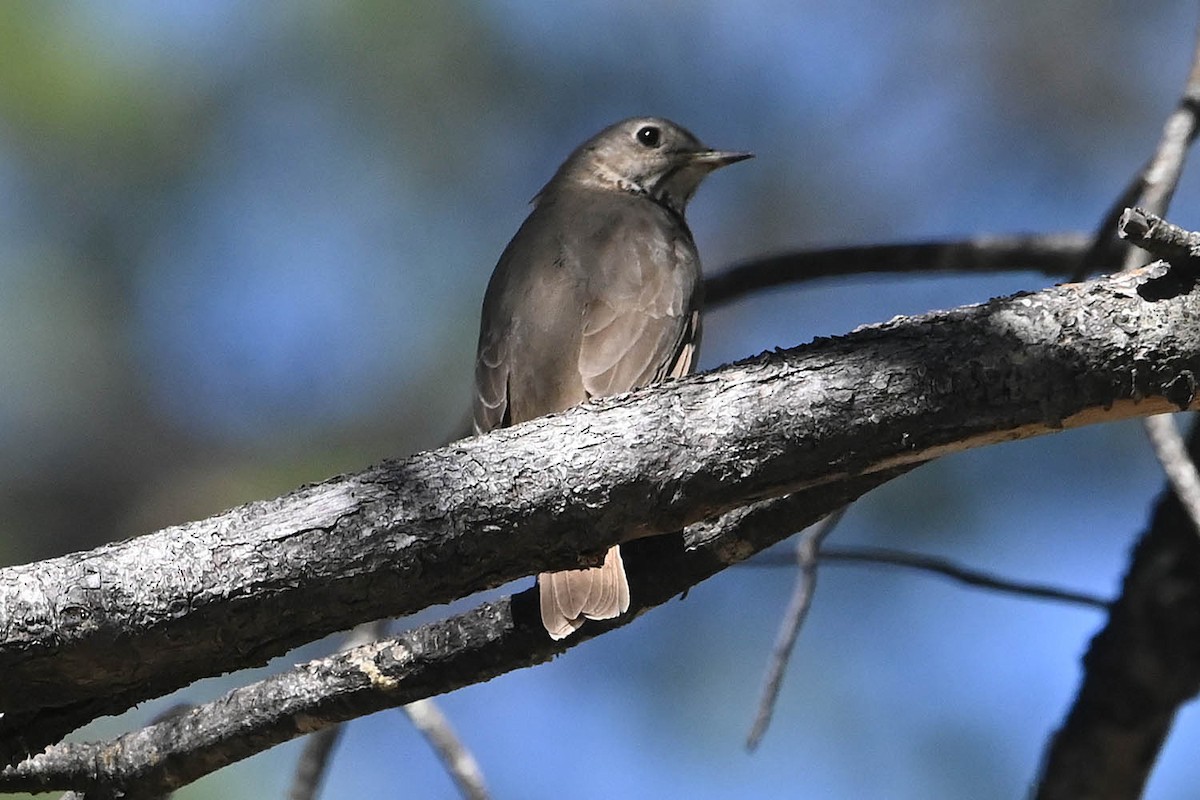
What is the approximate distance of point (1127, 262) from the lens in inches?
181

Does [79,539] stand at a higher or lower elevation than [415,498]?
higher

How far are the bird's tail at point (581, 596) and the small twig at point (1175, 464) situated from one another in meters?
1.29

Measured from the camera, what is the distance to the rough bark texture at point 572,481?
8.57 ft

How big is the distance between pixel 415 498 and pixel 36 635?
0.65 metres

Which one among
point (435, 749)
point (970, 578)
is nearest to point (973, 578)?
point (970, 578)

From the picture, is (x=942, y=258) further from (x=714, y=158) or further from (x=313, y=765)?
(x=313, y=765)

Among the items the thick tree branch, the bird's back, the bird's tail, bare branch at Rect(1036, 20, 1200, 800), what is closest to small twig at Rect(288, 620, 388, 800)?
the bird's back

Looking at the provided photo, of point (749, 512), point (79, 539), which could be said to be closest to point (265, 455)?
point (79, 539)

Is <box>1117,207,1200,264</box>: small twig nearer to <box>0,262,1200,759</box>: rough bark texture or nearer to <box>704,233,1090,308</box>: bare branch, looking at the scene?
<box>0,262,1200,759</box>: rough bark texture

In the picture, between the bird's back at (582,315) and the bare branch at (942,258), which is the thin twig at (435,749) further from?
the bare branch at (942,258)

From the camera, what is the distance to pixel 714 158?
6324 mm

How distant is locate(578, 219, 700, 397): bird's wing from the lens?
4652 millimetres

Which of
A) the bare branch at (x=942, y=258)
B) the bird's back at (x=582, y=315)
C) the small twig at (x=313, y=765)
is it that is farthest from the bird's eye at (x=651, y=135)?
the small twig at (x=313, y=765)

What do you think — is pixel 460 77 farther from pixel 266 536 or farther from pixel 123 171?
pixel 266 536
